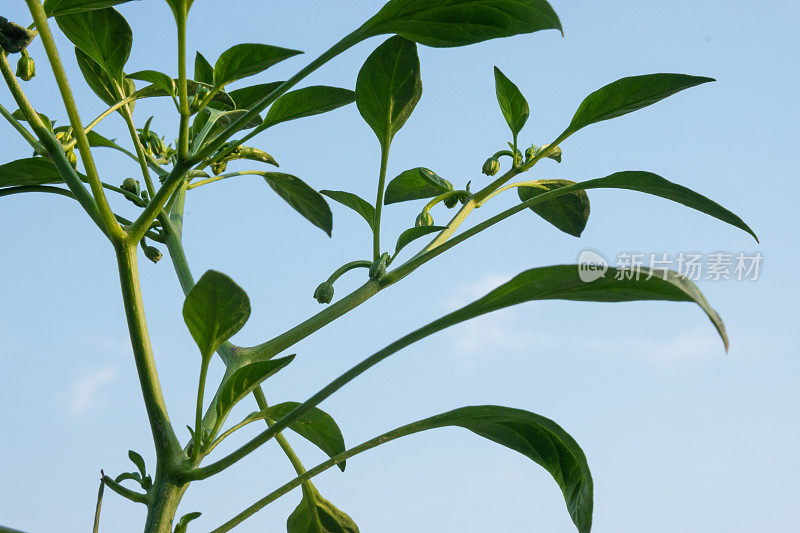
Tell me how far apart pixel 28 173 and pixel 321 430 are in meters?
0.31

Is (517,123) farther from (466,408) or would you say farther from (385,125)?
(466,408)

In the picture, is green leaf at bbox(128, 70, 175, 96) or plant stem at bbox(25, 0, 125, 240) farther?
green leaf at bbox(128, 70, 175, 96)

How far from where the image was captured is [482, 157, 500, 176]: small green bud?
2.15ft

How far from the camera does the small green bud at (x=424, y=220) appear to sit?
0.65m

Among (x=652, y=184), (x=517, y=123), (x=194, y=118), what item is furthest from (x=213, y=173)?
(x=652, y=184)

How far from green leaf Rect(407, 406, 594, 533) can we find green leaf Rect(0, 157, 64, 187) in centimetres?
34

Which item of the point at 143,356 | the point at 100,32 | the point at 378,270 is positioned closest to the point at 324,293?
the point at 378,270

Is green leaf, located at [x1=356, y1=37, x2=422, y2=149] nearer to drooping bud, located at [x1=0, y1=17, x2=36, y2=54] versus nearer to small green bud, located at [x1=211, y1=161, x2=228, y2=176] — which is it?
small green bud, located at [x1=211, y1=161, x2=228, y2=176]

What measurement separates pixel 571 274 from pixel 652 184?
0.20 meters

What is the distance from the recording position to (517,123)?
2.19 ft

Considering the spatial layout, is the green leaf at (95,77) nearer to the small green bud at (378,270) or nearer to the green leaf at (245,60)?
the green leaf at (245,60)

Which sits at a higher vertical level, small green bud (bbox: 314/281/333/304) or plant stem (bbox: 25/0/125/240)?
plant stem (bbox: 25/0/125/240)

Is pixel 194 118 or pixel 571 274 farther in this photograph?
pixel 194 118

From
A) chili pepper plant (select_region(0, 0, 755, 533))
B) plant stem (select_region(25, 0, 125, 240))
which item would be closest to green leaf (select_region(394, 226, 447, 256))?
chili pepper plant (select_region(0, 0, 755, 533))
